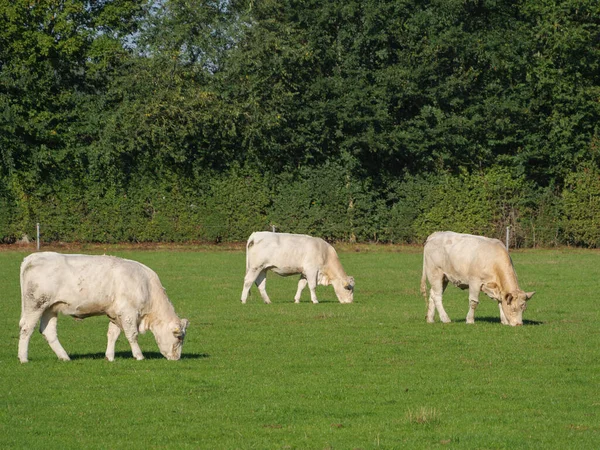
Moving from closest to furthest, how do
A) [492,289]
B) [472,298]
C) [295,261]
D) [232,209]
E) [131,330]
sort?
[131,330]
[492,289]
[472,298]
[295,261]
[232,209]

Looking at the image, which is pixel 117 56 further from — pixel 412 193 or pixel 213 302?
pixel 213 302

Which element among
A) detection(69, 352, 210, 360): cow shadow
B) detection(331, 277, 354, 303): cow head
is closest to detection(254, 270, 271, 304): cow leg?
detection(331, 277, 354, 303): cow head

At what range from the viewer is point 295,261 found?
28.3 m

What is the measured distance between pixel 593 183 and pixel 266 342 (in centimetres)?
3617

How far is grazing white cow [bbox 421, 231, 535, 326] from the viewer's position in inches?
842

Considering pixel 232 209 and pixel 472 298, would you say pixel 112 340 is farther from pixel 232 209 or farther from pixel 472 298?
pixel 232 209

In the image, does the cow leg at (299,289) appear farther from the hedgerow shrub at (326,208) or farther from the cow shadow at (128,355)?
the hedgerow shrub at (326,208)

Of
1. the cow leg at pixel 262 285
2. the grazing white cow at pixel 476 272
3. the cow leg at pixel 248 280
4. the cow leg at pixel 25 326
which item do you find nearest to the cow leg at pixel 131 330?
the cow leg at pixel 25 326

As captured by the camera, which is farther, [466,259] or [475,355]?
[466,259]

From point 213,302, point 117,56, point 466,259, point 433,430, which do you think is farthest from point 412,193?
point 433,430

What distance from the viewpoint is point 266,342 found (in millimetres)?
19312

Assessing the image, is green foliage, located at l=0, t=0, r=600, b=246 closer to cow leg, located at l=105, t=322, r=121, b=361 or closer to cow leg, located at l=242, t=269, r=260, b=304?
cow leg, located at l=242, t=269, r=260, b=304

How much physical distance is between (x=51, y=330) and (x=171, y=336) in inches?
72.5

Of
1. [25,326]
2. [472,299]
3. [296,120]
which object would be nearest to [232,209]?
[296,120]
